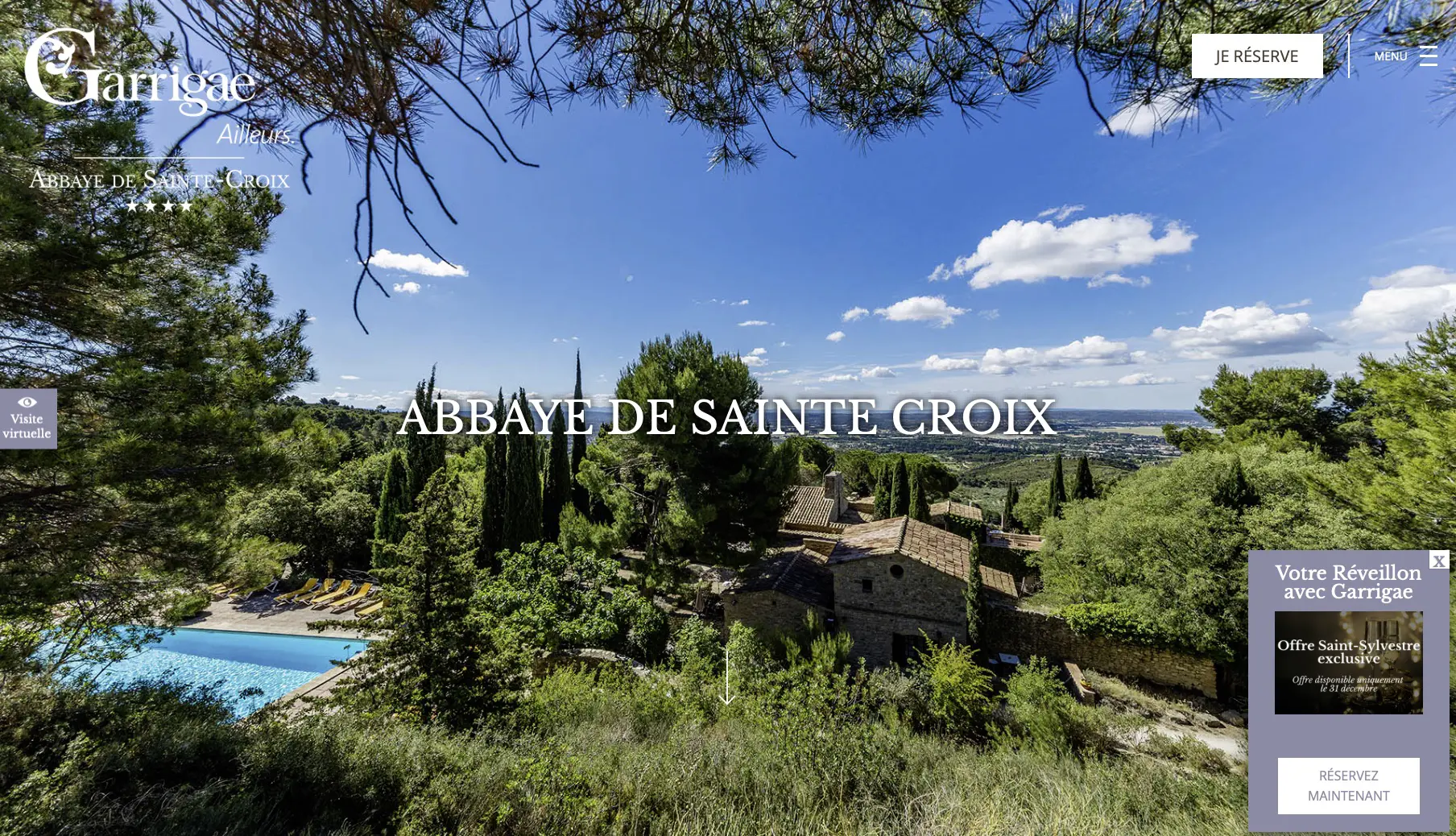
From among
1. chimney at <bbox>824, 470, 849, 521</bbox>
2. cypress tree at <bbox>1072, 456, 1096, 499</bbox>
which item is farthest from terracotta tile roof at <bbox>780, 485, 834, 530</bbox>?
cypress tree at <bbox>1072, 456, 1096, 499</bbox>

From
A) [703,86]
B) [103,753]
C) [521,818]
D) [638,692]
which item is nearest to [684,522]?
[638,692]

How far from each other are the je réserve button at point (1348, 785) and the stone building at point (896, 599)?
6901 mm

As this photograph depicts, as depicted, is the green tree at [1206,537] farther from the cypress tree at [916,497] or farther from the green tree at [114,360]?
the green tree at [114,360]

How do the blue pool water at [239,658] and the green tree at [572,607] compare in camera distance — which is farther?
the blue pool water at [239,658]

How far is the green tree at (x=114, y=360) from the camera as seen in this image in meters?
3.06

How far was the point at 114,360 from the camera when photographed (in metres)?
3.41

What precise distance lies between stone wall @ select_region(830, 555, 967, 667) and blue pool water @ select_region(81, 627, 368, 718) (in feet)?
41.4

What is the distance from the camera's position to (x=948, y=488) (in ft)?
88.0

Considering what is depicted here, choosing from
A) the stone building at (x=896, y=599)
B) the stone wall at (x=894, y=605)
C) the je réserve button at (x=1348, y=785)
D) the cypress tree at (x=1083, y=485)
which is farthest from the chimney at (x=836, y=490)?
the je réserve button at (x=1348, y=785)

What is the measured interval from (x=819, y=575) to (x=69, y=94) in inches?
536

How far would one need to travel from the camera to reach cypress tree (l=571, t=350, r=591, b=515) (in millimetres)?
18109

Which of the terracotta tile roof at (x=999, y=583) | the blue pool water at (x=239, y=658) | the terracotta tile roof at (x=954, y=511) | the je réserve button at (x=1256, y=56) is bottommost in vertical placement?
the blue pool water at (x=239, y=658)

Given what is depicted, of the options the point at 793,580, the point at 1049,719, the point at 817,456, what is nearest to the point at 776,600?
the point at 793,580

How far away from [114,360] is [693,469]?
8.09m
